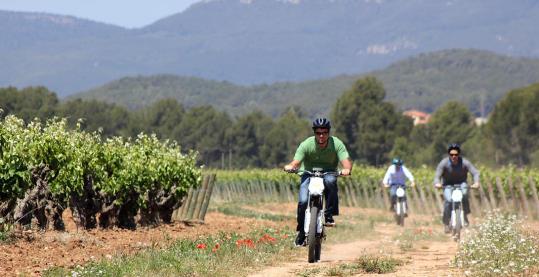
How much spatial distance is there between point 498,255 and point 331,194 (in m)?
2.98

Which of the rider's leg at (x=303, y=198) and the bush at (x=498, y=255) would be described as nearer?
the bush at (x=498, y=255)

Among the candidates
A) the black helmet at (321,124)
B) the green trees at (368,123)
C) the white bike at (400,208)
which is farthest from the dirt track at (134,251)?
the green trees at (368,123)

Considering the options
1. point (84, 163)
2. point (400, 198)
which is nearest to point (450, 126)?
point (400, 198)

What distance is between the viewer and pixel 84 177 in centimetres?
1947

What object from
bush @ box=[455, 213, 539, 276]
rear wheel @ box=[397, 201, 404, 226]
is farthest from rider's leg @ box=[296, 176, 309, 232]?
rear wheel @ box=[397, 201, 404, 226]

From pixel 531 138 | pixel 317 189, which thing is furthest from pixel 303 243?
pixel 531 138

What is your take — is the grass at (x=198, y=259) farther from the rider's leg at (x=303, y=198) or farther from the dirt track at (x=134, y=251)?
the rider's leg at (x=303, y=198)

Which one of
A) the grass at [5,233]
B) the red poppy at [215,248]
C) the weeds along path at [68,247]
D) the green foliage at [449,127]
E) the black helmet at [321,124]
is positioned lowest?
the red poppy at [215,248]

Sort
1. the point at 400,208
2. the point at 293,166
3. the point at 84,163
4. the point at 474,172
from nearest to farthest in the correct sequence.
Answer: the point at 293,166
the point at 84,163
the point at 474,172
the point at 400,208

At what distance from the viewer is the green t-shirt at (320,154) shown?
15.3m

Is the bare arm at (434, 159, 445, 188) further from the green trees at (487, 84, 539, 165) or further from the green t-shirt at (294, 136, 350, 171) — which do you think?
the green trees at (487, 84, 539, 165)

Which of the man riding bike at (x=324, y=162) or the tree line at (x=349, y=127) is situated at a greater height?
the tree line at (x=349, y=127)

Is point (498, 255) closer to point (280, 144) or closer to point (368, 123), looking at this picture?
point (368, 123)

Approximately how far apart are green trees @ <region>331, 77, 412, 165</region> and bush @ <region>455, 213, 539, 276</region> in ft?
414
